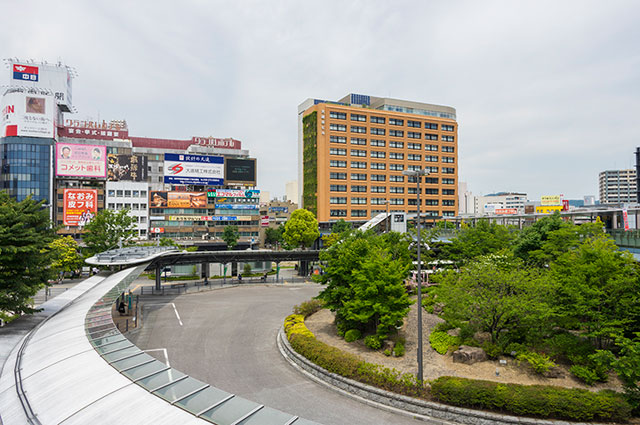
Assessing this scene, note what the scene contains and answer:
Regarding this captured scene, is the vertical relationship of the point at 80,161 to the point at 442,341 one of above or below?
above

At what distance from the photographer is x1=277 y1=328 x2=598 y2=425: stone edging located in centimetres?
1606

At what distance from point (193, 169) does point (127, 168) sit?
16.0 meters

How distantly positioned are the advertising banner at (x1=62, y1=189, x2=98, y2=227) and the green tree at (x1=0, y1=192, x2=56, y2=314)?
5969cm

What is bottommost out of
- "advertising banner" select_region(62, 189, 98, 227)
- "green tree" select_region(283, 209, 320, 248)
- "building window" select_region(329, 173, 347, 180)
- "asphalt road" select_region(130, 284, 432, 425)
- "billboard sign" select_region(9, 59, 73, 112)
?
"asphalt road" select_region(130, 284, 432, 425)

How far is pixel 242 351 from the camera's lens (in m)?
25.5

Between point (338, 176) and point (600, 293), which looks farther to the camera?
point (338, 176)

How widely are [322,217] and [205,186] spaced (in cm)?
3156

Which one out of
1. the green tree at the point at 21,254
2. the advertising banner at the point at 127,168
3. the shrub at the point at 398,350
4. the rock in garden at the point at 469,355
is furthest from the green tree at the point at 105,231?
the rock in garden at the point at 469,355

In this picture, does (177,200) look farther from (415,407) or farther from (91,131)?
(415,407)

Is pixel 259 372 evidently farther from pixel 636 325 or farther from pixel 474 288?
pixel 636 325

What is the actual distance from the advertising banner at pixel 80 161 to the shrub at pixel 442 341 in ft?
281

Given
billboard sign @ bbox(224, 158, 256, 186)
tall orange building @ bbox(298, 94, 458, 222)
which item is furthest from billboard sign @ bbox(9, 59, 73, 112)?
tall orange building @ bbox(298, 94, 458, 222)

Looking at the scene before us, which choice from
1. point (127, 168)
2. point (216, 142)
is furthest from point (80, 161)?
point (216, 142)

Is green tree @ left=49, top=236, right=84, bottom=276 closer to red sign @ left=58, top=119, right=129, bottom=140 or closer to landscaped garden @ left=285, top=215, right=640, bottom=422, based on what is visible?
landscaped garden @ left=285, top=215, right=640, bottom=422
